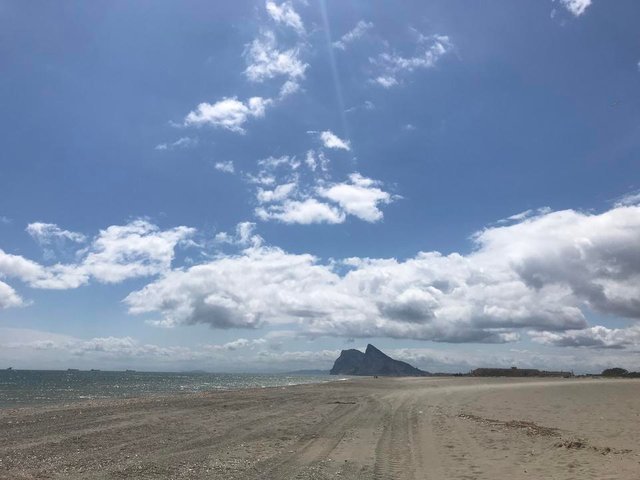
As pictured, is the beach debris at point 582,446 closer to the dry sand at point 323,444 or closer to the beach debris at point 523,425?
the dry sand at point 323,444

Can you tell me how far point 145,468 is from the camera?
1319 cm

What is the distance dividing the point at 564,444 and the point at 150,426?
16849 millimetres

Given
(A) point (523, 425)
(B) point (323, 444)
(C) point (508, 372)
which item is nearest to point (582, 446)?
(A) point (523, 425)

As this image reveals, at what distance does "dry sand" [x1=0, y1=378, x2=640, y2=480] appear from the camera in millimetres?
12891

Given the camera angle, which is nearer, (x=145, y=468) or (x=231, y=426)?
(x=145, y=468)

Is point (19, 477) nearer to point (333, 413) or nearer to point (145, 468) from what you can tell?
point (145, 468)

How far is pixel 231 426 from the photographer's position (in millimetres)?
21922

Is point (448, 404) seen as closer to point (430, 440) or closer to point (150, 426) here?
point (430, 440)

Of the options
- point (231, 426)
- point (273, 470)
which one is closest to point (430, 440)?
point (273, 470)

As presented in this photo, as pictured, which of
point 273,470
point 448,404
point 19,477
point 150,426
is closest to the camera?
point 19,477

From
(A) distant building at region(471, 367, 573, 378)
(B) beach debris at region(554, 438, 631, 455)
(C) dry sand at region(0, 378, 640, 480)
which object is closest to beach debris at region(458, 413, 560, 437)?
(C) dry sand at region(0, 378, 640, 480)

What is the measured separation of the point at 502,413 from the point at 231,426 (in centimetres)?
1563

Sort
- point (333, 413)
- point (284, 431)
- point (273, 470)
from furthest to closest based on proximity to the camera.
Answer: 1. point (333, 413)
2. point (284, 431)
3. point (273, 470)

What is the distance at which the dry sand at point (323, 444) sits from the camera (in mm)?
12891
